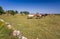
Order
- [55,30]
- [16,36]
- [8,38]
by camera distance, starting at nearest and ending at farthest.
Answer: [8,38], [16,36], [55,30]

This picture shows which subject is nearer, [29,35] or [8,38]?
[8,38]

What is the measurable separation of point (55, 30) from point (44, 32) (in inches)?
30.6

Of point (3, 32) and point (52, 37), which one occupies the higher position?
point (3, 32)

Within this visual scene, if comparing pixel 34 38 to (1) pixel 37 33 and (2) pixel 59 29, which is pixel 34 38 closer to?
(1) pixel 37 33

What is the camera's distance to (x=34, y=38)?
233 inches

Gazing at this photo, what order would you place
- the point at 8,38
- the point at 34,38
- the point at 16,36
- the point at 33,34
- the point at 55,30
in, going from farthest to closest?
the point at 55,30 < the point at 33,34 < the point at 34,38 < the point at 16,36 < the point at 8,38

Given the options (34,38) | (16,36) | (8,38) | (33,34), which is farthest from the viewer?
(33,34)

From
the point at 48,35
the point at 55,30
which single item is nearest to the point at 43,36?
the point at 48,35

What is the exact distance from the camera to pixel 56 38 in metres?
6.22

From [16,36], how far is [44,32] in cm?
188

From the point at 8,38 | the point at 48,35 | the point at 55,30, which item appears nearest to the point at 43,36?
the point at 48,35

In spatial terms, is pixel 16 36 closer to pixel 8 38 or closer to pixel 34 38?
pixel 8 38

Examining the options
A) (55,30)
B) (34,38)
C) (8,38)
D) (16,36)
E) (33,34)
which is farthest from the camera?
(55,30)

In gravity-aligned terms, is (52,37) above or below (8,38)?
below
